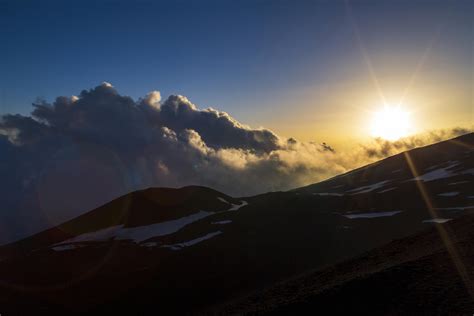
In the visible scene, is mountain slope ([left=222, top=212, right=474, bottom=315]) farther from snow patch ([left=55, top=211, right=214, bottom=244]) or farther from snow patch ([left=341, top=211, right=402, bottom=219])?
snow patch ([left=55, top=211, right=214, bottom=244])

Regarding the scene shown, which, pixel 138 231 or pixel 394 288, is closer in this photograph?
pixel 394 288

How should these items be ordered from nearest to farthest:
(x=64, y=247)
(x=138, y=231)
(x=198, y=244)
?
(x=198, y=244), (x=64, y=247), (x=138, y=231)

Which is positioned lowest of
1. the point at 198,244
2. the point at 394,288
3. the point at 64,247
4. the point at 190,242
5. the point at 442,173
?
the point at 442,173

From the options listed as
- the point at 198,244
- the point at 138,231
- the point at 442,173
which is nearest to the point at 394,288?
the point at 198,244

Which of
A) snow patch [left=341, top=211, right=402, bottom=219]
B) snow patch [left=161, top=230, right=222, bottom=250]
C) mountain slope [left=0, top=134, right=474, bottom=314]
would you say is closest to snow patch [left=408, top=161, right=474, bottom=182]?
mountain slope [left=0, top=134, right=474, bottom=314]

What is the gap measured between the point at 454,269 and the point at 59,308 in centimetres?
5181

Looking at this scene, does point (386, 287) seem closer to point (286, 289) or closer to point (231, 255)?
point (286, 289)

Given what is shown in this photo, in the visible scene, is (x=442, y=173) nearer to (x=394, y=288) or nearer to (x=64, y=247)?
(x=394, y=288)

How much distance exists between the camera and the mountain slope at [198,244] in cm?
5053

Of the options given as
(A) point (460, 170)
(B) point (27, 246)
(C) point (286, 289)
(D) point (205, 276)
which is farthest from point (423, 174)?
(B) point (27, 246)

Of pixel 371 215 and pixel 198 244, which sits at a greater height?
pixel 198 244

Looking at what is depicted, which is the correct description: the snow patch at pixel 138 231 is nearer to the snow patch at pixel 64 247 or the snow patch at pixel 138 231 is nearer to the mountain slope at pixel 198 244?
the mountain slope at pixel 198 244

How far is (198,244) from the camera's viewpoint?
244 feet

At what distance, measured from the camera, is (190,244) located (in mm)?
75750
